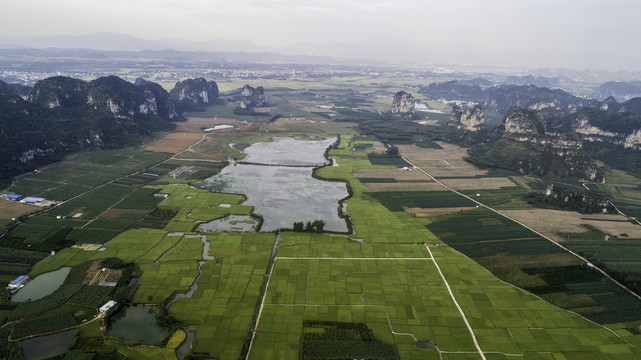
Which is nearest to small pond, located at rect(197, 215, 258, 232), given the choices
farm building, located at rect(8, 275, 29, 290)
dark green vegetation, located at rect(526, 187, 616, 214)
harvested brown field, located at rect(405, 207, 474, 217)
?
farm building, located at rect(8, 275, 29, 290)

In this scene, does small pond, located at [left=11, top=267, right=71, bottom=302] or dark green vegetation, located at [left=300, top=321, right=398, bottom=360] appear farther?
small pond, located at [left=11, top=267, right=71, bottom=302]

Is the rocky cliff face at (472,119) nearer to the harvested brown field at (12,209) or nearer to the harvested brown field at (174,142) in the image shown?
the harvested brown field at (174,142)

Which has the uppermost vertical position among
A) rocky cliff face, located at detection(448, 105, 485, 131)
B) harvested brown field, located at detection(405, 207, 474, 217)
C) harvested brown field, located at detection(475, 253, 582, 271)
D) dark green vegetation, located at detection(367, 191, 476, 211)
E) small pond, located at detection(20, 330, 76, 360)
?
rocky cliff face, located at detection(448, 105, 485, 131)

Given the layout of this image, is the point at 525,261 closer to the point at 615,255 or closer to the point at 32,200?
the point at 615,255

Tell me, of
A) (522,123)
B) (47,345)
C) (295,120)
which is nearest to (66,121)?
(295,120)

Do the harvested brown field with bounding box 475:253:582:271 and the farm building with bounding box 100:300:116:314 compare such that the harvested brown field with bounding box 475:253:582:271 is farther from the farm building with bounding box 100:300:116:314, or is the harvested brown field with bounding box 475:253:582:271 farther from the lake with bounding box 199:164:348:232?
the farm building with bounding box 100:300:116:314

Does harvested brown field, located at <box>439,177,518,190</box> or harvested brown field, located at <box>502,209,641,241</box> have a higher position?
harvested brown field, located at <box>439,177,518,190</box>

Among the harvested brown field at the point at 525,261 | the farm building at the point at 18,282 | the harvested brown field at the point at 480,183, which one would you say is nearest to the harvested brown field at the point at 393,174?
the harvested brown field at the point at 480,183
